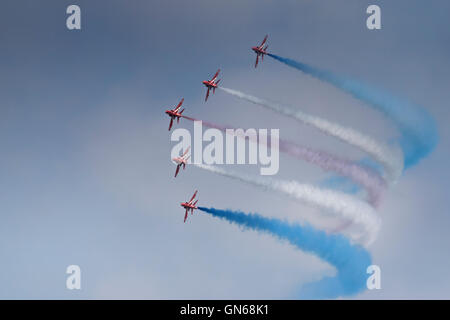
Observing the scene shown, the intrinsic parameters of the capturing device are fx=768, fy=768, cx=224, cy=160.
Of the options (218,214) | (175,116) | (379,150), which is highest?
(175,116)

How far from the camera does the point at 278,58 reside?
255ft
